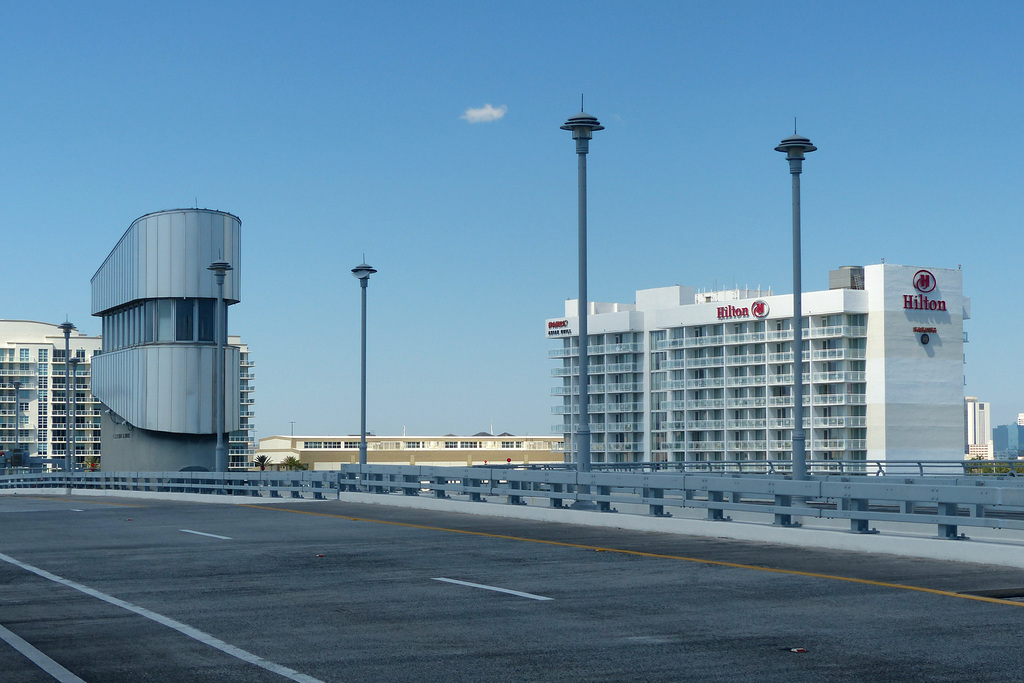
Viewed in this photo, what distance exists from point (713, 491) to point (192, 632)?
11.9 meters

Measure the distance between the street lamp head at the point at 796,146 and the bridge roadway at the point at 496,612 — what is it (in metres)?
9.70

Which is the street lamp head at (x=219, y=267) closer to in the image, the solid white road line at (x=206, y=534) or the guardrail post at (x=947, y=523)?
the solid white road line at (x=206, y=534)

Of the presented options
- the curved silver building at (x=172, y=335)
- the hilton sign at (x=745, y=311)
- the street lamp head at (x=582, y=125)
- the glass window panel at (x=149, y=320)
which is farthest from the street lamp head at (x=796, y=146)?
the hilton sign at (x=745, y=311)

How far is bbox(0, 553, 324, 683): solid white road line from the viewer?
9062 mm

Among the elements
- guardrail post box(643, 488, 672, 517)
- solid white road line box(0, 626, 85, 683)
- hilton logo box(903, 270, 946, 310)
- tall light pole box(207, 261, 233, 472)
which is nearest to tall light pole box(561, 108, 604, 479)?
guardrail post box(643, 488, 672, 517)

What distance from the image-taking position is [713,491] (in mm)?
21375

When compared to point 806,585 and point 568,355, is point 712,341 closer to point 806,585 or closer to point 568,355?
point 568,355

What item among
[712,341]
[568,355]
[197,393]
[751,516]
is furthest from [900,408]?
[751,516]

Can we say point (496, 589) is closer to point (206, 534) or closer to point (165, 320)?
point (206, 534)

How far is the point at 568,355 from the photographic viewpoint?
15725 centimetres

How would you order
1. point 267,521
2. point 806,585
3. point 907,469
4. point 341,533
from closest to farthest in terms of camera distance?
point 806,585 → point 341,533 → point 267,521 → point 907,469

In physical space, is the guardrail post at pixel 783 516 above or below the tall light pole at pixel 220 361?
below

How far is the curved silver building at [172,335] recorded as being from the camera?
214 ft

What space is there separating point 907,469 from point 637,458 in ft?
108
